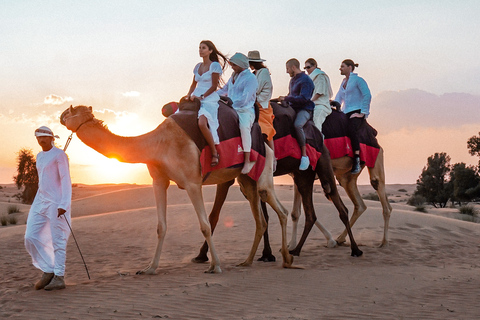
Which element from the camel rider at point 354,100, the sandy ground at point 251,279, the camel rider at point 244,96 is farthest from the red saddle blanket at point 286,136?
the sandy ground at point 251,279

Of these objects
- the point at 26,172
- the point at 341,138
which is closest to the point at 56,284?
the point at 341,138

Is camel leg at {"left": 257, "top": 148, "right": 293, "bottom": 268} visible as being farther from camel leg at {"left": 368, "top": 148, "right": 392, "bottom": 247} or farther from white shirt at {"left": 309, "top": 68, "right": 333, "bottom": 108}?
camel leg at {"left": 368, "top": 148, "right": 392, "bottom": 247}

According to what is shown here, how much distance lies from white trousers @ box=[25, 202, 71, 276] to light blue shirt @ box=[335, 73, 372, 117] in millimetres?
7571

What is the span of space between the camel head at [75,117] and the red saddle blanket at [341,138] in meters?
5.71

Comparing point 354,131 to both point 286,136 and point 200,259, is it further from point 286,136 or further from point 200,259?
point 200,259

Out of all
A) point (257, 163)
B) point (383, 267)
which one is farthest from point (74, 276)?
point (383, 267)

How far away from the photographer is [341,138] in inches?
497

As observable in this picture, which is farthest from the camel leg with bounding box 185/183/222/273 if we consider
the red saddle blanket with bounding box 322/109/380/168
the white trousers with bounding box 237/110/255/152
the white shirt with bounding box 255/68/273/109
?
the red saddle blanket with bounding box 322/109/380/168

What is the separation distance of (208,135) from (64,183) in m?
2.42

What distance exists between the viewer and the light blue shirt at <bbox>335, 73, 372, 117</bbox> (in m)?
13.2

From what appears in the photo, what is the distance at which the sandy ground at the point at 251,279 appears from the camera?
7266 mm

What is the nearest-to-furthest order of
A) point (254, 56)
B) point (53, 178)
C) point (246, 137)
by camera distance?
point (53, 178) → point (246, 137) → point (254, 56)

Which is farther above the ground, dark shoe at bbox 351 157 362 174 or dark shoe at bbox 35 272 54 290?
dark shoe at bbox 351 157 362 174

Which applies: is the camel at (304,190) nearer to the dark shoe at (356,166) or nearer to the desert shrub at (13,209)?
the dark shoe at (356,166)
